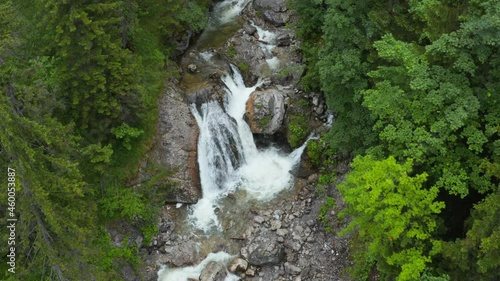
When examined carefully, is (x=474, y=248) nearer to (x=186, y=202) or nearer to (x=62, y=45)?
(x=186, y=202)

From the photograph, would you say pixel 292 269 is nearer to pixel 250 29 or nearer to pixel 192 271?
pixel 192 271

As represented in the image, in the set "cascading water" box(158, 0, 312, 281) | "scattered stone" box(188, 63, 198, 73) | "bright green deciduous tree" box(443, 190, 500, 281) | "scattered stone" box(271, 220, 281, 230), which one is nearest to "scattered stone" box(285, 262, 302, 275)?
"scattered stone" box(271, 220, 281, 230)

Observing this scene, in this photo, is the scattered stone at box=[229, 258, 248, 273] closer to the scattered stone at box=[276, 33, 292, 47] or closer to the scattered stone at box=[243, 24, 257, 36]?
the scattered stone at box=[276, 33, 292, 47]

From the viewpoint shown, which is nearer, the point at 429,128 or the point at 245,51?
the point at 429,128

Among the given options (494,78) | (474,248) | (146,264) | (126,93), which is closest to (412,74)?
(494,78)

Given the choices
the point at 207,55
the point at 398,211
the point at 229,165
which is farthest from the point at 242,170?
the point at 398,211

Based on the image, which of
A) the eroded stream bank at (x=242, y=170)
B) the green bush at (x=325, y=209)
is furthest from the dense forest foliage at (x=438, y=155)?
the eroded stream bank at (x=242, y=170)
